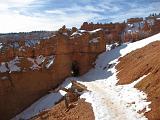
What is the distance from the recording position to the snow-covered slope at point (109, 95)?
28.5 m

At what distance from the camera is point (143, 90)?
32.1m

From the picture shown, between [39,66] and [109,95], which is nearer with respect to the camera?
[109,95]

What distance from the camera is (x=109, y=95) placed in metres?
36.2

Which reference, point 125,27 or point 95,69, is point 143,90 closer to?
point 95,69

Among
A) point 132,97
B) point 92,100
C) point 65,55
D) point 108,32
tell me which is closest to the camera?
point 132,97

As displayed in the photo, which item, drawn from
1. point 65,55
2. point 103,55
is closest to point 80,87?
point 65,55

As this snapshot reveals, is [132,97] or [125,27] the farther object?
[125,27]

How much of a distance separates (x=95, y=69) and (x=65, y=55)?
5.17 meters

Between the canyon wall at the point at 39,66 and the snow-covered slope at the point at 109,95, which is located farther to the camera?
the canyon wall at the point at 39,66

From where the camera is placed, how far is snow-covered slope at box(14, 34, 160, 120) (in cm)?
2850

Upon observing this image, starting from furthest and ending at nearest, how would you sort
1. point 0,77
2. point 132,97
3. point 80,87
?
1. point 0,77
2. point 80,87
3. point 132,97

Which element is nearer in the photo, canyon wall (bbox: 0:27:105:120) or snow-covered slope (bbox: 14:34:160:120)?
snow-covered slope (bbox: 14:34:160:120)

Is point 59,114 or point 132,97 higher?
point 132,97

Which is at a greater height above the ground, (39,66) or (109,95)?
(39,66)
